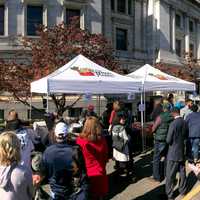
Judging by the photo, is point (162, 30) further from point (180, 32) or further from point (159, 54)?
point (180, 32)

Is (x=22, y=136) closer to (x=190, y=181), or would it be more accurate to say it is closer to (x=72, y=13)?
(x=190, y=181)

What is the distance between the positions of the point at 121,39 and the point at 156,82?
29249mm

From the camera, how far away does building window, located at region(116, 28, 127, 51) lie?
43644 mm

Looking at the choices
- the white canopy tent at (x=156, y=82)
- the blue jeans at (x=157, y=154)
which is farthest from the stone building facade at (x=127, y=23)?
the blue jeans at (x=157, y=154)

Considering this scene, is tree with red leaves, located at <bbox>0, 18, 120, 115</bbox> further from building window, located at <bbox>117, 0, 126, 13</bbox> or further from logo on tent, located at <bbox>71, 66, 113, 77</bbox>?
building window, located at <bbox>117, 0, 126, 13</bbox>

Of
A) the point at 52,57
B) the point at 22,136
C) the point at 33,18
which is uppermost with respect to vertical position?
the point at 33,18

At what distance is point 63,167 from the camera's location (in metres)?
6.51

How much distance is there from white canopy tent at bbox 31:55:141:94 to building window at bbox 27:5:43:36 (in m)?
23.0

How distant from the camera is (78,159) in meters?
6.53

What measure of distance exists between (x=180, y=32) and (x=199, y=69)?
21.6 feet

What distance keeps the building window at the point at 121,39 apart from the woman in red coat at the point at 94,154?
1426 inches

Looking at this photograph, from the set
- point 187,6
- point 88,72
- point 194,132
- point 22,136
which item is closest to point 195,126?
point 194,132

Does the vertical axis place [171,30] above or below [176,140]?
above

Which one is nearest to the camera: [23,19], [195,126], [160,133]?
[160,133]
